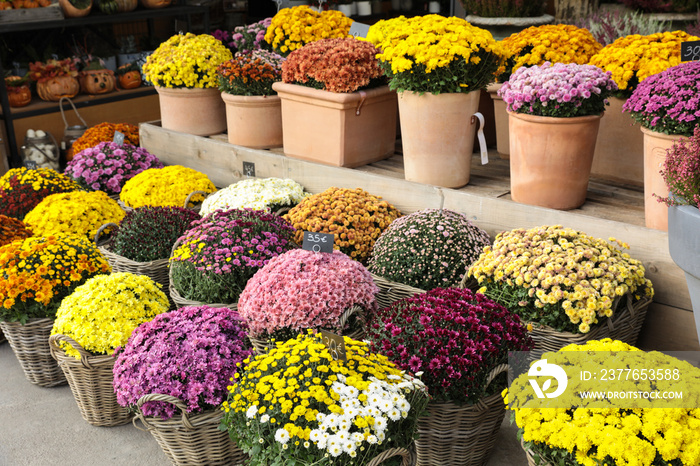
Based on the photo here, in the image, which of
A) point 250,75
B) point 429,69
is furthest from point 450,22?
point 250,75

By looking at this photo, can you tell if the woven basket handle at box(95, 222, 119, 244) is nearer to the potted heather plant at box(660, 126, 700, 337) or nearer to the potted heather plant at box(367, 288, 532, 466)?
the potted heather plant at box(367, 288, 532, 466)

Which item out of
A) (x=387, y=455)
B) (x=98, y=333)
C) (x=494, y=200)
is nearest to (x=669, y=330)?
(x=494, y=200)

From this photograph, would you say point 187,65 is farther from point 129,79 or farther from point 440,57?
point 129,79

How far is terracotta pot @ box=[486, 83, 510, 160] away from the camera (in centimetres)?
335

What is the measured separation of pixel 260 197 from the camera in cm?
317

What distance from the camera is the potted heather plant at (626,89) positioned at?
279cm

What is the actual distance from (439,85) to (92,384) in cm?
188

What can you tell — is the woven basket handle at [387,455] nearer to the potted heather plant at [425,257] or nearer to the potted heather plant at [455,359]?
the potted heather plant at [455,359]

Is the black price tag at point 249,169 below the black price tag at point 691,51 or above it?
below

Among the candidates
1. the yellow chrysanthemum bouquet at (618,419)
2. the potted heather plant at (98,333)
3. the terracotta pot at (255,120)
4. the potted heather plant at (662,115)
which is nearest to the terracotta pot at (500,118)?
the potted heather plant at (662,115)

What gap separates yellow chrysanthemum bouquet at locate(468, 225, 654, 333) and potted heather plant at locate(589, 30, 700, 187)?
0.78m

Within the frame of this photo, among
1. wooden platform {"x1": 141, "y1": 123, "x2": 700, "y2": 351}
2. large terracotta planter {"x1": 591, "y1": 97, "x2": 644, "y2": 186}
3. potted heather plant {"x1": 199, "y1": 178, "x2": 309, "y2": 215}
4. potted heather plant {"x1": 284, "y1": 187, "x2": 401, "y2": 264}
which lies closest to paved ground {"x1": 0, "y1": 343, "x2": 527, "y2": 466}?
wooden platform {"x1": 141, "y1": 123, "x2": 700, "y2": 351}

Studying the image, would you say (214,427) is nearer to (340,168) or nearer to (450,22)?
(340,168)

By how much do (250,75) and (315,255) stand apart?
1705 millimetres
